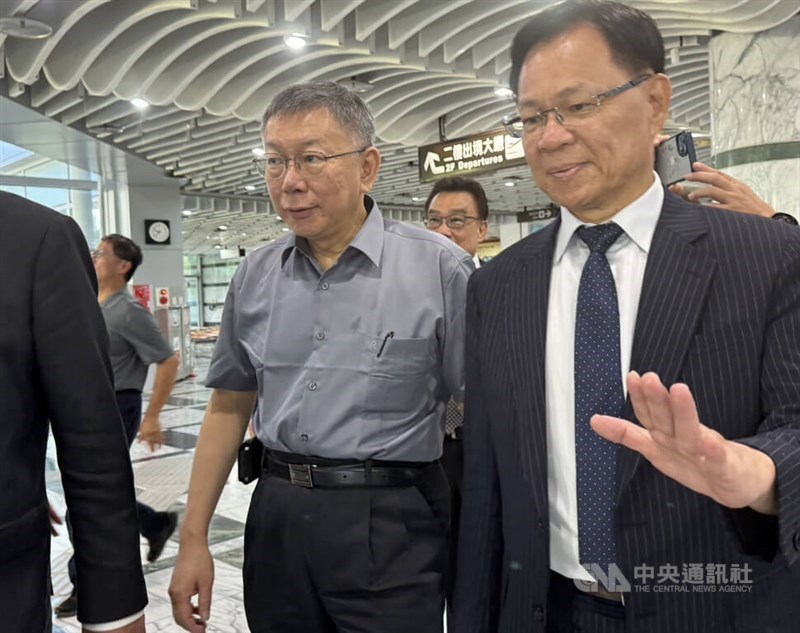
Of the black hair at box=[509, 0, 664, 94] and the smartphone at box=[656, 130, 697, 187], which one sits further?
the smartphone at box=[656, 130, 697, 187]

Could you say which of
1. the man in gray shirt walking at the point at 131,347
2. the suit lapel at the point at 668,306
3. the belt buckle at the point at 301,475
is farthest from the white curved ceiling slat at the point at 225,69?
the suit lapel at the point at 668,306

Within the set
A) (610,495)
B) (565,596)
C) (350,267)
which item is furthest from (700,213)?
(350,267)

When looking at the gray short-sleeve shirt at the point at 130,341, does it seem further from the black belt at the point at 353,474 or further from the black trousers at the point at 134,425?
the black belt at the point at 353,474

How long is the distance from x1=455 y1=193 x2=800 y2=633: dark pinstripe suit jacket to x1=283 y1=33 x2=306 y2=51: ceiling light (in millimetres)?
5236

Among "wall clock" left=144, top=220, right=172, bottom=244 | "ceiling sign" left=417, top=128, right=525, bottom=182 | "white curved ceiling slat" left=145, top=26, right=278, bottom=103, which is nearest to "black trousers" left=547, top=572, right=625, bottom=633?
"white curved ceiling slat" left=145, top=26, right=278, bottom=103

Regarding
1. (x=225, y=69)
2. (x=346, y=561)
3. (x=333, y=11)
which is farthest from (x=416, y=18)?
(x=346, y=561)

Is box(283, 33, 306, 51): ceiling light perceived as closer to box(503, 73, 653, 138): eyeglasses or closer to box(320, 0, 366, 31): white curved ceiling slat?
box(320, 0, 366, 31): white curved ceiling slat

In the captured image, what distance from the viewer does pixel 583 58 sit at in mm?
1189

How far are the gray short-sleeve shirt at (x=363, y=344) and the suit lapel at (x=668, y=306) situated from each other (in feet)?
1.98

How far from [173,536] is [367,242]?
3474 mm

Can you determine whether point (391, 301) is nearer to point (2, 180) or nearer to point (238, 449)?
point (238, 449)

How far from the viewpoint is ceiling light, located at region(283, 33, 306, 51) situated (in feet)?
19.4

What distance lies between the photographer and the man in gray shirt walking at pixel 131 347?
12.5ft

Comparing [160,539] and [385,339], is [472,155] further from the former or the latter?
[385,339]
